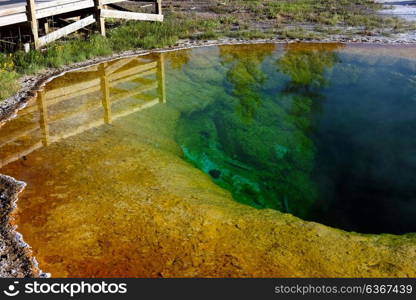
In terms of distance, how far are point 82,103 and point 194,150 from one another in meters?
2.93

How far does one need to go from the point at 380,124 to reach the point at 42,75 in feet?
25.9

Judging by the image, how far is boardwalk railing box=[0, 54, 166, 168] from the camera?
8430mm

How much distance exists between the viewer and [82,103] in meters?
10.1

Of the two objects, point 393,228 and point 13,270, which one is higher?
point 13,270

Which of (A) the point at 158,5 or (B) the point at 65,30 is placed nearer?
(B) the point at 65,30

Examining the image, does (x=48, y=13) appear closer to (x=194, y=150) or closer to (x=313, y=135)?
(x=194, y=150)

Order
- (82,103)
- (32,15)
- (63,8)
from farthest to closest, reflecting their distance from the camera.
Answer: (63,8) → (32,15) → (82,103)

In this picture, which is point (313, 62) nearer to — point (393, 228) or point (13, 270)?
point (393, 228)

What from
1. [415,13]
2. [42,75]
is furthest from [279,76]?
[415,13]

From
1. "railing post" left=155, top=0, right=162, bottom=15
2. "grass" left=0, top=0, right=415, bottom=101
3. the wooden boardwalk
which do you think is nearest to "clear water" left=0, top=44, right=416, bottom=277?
"grass" left=0, top=0, right=415, bottom=101

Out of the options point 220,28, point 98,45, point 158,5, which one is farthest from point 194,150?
point 220,28

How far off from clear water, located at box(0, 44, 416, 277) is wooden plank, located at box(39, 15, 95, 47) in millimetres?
1678

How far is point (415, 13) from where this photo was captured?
21406 millimetres

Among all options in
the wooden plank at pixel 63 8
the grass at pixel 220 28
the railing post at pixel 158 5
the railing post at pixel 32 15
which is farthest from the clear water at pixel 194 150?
the railing post at pixel 158 5
